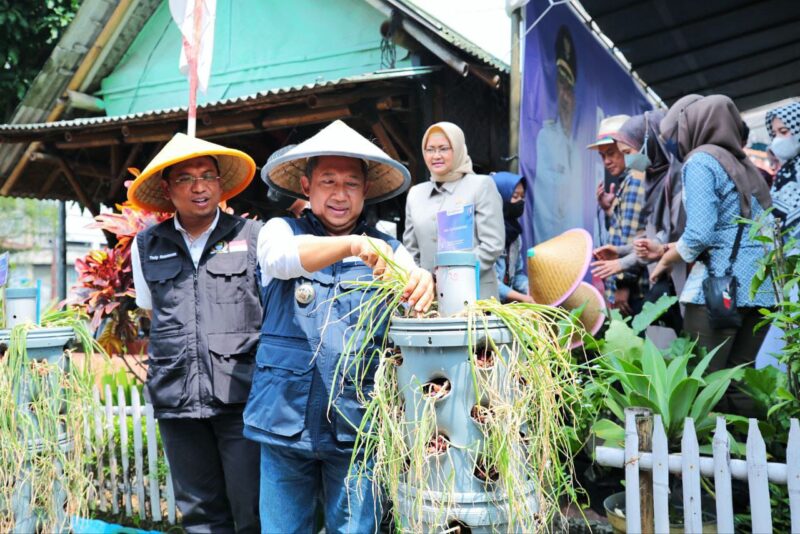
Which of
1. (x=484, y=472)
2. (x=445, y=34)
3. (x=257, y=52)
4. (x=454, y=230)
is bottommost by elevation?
(x=484, y=472)

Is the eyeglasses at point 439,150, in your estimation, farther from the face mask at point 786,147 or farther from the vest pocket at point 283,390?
the vest pocket at point 283,390

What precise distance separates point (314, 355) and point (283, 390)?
0.18m

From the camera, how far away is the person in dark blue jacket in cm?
462

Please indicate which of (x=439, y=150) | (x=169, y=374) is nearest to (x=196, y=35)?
(x=439, y=150)

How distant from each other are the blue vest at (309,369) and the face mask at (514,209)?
8.48 ft

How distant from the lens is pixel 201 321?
108 inches

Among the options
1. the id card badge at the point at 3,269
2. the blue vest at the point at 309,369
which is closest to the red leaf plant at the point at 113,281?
the id card badge at the point at 3,269

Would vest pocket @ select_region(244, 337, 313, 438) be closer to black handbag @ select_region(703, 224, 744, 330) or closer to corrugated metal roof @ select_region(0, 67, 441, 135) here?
black handbag @ select_region(703, 224, 744, 330)

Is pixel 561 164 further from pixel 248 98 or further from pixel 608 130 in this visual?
pixel 248 98

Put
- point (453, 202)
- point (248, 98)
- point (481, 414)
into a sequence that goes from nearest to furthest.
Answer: point (481, 414)
point (453, 202)
point (248, 98)

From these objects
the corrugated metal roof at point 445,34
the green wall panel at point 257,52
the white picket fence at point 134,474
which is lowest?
the white picket fence at point 134,474

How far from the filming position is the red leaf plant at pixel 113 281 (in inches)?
175

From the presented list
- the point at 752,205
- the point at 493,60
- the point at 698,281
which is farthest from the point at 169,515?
the point at 493,60

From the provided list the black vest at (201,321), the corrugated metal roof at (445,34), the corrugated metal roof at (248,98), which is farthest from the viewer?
the corrugated metal roof at (445,34)
